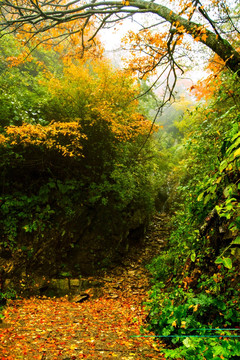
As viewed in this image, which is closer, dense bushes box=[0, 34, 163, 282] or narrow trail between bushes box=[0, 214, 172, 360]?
narrow trail between bushes box=[0, 214, 172, 360]

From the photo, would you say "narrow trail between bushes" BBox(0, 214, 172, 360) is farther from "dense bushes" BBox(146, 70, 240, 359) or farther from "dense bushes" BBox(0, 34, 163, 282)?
"dense bushes" BBox(0, 34, 163, 282)

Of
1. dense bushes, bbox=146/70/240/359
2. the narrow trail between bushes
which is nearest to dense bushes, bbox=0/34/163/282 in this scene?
the narrow trail between bushes

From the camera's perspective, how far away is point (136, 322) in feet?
11.8

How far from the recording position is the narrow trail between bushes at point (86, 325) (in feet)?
8.76

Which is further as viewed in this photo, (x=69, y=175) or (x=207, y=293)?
(x=69, y=175)

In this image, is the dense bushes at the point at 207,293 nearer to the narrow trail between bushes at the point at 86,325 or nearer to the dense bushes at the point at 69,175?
the narrow trail between bushes at the point at 86,325

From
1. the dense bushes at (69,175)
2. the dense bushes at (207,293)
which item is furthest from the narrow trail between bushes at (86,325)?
the dense bushes at (69,175)

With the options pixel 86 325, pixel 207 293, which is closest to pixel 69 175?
pixel 86 325

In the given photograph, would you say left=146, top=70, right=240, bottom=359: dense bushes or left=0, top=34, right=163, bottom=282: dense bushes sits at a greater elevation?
left=0, top=34, right=163, bottom=282: dense bushes

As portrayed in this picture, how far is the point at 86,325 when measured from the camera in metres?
3.55

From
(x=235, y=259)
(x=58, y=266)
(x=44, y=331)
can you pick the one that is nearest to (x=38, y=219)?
(x=58, y=266)

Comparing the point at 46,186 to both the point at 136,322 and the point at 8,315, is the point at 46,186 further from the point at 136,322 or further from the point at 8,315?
the point at 136,322

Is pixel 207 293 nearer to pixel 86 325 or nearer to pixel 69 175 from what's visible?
pixel 86 325

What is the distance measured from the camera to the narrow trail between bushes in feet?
8.76
